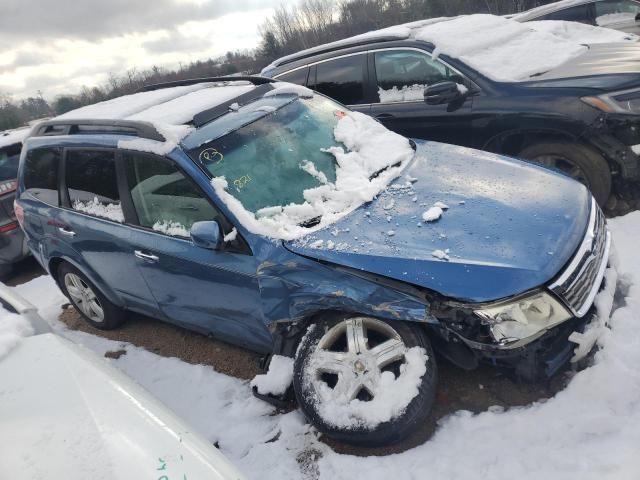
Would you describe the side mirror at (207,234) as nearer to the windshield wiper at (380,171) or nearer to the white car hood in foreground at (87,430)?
the white car hood in foreground at (87,430)

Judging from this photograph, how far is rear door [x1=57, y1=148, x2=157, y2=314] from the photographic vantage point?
3.55 metres

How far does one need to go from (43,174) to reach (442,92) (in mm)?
3627

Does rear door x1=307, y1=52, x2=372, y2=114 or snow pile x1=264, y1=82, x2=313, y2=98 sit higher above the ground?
snow pile x1=264, y1=82, x2=313, y2=98

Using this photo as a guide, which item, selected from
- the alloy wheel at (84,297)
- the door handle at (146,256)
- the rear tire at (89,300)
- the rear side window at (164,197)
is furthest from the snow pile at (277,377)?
the alloy wheel at (84,297)

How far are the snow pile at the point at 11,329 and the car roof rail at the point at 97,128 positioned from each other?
4.46 ft

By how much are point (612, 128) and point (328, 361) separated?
3.18 metres

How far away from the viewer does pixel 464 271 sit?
2.32 m

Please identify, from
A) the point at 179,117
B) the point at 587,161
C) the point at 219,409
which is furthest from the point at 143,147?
the point at 587,161

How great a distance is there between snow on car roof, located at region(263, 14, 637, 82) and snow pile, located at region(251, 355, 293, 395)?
130 inches

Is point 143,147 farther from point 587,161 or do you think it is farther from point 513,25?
point 513,25

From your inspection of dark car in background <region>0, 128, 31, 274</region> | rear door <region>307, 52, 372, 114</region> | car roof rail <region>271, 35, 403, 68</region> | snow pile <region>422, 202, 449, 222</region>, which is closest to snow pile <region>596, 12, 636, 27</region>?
car roof rail <region>271, 35, 403, 68</region>

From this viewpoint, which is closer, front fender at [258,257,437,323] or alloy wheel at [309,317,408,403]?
front fender at [258,257,437,323]

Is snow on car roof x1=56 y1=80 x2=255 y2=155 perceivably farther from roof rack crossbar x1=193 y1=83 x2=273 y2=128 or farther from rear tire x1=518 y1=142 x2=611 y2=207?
rear tire x1=518 y1=142 x2=611 y2=207

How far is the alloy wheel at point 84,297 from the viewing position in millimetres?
4414
